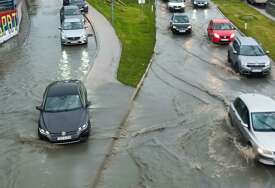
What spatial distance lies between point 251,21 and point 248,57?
18.6 m

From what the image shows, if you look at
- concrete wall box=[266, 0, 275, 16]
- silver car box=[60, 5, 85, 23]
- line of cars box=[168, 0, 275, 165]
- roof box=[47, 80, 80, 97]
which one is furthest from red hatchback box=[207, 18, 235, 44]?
roof box=[47, 80, 80, 97]

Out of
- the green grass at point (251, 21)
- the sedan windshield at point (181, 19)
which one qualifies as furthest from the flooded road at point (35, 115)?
the green grass at point (251, 21)

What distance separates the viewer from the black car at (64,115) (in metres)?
17.9

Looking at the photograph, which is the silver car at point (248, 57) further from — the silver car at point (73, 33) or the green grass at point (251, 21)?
the silver car at point (73, 33)

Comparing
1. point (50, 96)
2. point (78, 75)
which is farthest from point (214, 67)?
point (50, 96)

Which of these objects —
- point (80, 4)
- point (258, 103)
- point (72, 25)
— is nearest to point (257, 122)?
point (258, 103)

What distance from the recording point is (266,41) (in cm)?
3581

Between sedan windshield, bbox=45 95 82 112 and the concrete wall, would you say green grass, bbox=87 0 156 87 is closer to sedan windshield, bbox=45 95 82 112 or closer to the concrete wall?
sedan windshield, bbox=45 95 82 112

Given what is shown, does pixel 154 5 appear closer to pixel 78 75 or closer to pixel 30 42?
pixel 30 42

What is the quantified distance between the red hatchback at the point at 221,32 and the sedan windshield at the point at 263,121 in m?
17.8

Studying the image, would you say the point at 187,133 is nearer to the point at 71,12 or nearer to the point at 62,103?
the point at 62,103

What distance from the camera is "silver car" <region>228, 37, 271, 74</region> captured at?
2689cm

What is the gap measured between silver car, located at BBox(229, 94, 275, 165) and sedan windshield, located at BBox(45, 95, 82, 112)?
19.5 ft

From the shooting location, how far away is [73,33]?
115 ft
